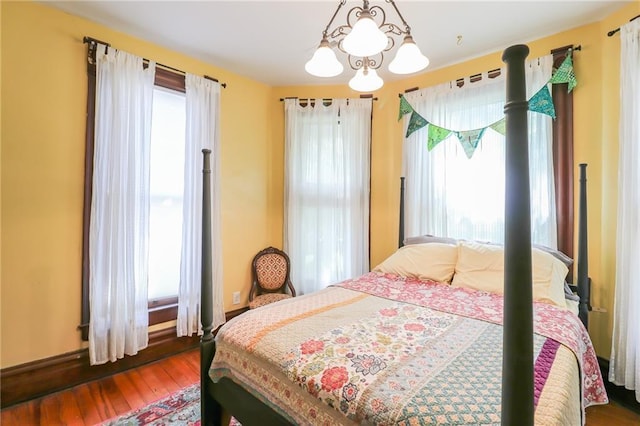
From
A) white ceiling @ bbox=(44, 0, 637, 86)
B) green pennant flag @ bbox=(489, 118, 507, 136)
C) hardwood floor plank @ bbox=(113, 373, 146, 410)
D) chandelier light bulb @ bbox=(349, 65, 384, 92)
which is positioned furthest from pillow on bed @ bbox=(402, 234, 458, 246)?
hardwood floor plank @ bbox=(113, 373, 146, 410)

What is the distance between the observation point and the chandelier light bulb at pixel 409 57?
5.01 ft

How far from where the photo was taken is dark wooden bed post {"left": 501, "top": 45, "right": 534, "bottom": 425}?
63 centimetres

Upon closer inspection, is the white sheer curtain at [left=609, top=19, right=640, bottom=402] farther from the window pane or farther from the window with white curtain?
the window pane

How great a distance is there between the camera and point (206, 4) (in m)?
1.95

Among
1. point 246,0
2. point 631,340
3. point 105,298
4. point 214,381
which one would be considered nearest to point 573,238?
point 631,340

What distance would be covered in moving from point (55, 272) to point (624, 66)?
→ 3.91 meters

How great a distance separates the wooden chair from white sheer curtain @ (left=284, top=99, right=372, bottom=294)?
0.12 metres

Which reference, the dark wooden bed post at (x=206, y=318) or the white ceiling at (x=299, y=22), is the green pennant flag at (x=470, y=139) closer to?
the white ceiling at (x=299, y=22)

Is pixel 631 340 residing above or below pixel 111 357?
above

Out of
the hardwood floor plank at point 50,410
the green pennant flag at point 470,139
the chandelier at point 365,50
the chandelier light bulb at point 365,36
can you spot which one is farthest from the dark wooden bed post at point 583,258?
the hardwood floor plank at point 50,410

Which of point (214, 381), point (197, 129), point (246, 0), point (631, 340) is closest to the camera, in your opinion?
point (214, 381)

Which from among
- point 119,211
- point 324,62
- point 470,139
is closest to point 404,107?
point 470,139

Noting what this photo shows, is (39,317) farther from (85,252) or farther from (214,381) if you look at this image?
(214,381)

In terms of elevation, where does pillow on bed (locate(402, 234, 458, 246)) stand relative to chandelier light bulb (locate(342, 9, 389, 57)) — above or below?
below
